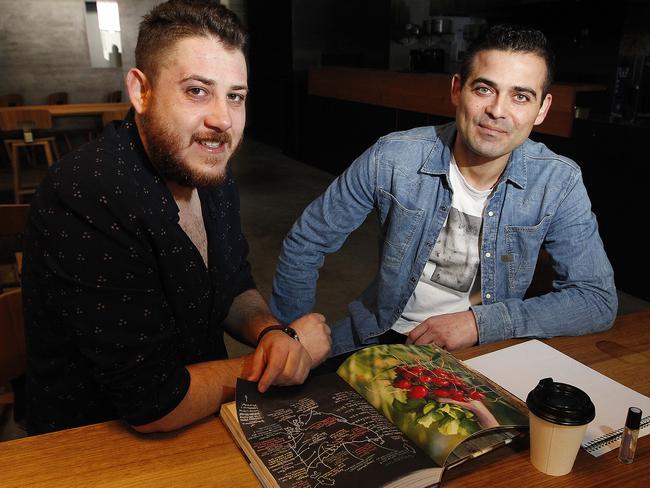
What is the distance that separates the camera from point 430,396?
2.97 ft

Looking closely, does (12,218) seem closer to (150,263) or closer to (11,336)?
(11,336)

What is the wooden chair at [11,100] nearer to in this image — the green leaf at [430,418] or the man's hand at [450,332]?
the man's hand at [450,332]

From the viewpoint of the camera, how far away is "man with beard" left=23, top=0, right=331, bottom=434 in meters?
0.95

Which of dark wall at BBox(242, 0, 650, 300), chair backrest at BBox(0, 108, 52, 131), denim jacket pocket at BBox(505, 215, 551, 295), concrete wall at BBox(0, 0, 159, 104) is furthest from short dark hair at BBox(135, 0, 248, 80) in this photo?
concrete wall at BBox(0, 0, 159, 104)

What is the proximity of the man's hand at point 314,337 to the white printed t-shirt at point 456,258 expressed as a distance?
52cm

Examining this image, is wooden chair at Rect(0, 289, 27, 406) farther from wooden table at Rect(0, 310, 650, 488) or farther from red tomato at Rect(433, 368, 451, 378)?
red tomato at Rect(433, 368, 451, 378)

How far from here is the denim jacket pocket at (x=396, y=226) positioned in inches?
64.4

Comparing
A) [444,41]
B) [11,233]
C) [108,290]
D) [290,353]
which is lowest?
[11,233]

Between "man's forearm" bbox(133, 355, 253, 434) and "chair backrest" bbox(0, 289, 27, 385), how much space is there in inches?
27.8

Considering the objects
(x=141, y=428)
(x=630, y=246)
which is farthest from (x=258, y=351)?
(x=630, y=246)

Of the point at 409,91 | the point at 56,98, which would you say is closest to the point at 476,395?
the point at 409,91

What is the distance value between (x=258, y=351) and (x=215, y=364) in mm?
84

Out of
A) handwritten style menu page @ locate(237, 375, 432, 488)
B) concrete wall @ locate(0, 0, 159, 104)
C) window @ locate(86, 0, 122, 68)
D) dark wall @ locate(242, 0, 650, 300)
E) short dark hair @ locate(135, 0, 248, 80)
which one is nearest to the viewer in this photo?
handwritten style menu page @ locate(237, 375, 432, 488)

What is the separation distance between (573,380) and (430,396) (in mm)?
348
